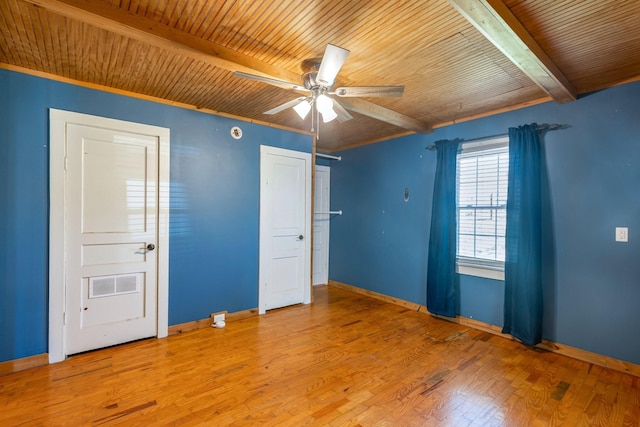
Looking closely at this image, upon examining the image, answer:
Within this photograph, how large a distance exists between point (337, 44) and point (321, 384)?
2.53m

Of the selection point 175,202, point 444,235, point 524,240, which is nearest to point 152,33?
point 175,202

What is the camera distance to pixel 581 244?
276cm

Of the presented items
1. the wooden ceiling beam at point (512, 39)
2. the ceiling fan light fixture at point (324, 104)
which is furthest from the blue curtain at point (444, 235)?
the ceiling fan light fixture at point (324, 104)

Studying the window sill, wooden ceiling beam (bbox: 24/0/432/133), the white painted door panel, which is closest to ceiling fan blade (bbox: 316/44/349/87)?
wooden ceiling beam (bbox: 24/0/432/133)

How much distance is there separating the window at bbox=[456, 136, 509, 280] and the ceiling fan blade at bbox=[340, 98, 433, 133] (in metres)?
0.61

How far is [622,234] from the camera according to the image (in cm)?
255

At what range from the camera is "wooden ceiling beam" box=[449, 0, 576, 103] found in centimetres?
160

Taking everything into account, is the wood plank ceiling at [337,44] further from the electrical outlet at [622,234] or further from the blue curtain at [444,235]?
the electrical outlet at [622,234]

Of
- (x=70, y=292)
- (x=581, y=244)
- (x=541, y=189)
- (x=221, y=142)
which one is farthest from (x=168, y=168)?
(x=581, y=244)

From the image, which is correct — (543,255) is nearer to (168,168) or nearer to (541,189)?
(541,189)

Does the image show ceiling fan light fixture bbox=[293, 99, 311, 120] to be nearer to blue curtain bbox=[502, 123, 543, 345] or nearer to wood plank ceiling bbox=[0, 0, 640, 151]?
wood plank ceiling bbox=[0, 0, 640, 151]

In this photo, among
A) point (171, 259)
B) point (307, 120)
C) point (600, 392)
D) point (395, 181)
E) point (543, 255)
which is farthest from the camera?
point (395, 181)

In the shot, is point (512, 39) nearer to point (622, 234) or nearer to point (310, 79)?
point (310, 79)

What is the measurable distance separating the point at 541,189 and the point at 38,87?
4698 millimetres
